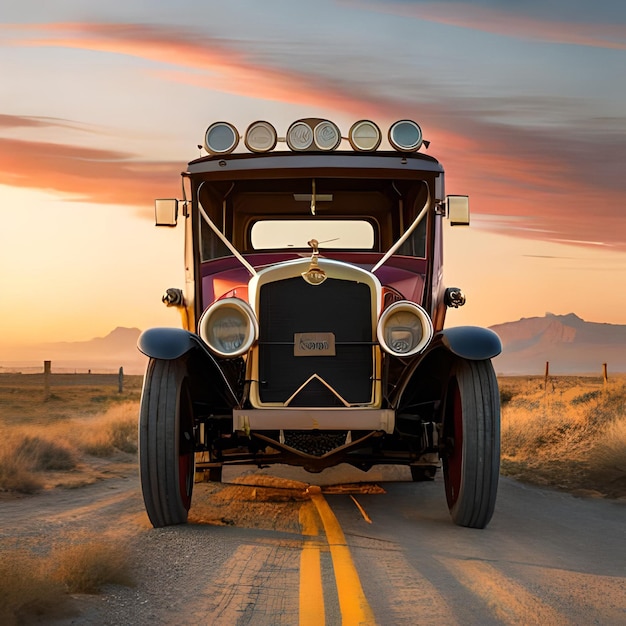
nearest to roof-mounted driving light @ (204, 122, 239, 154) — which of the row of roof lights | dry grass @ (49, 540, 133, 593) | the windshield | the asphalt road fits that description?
the row of roof lights

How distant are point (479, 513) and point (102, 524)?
3.22 meters

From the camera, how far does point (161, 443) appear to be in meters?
7.57

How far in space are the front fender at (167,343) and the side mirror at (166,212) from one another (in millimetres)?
1847

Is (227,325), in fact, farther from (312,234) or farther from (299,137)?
(312,234)

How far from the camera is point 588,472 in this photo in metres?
12.1

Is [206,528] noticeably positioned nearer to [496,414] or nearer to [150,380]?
[150,380]

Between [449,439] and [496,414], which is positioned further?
[449,439]

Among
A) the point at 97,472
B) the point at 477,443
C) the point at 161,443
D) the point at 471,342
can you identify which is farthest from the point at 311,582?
the point at 97,472

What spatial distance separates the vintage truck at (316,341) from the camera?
25.6 ft

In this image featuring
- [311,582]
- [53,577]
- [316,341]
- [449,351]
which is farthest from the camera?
[316,341]

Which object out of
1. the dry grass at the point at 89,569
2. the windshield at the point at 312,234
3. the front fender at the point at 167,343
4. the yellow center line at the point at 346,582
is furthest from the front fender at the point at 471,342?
the dry grass at the point at 89,569

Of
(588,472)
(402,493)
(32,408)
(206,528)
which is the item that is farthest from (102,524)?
(32,408)

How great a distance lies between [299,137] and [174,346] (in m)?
2.91

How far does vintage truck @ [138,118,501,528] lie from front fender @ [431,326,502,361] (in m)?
0.02
